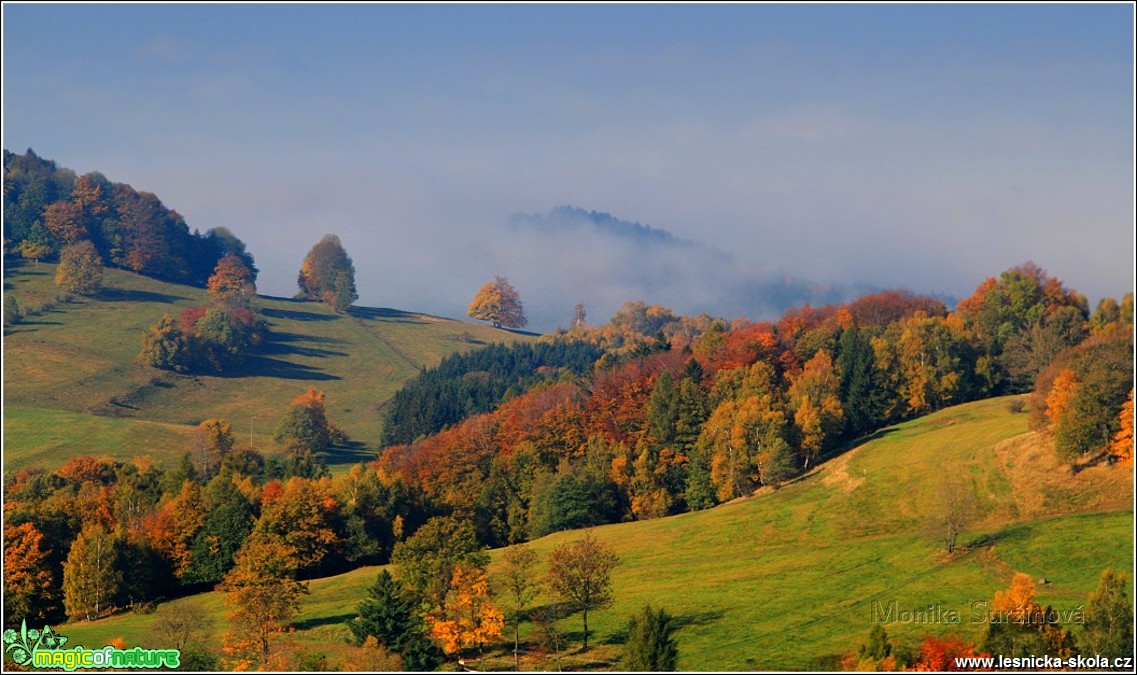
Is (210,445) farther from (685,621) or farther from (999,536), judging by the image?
(999,536)

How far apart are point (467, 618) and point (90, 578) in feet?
121

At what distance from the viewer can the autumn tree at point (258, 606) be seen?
248ft

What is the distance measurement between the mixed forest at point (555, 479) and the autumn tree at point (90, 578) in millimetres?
194

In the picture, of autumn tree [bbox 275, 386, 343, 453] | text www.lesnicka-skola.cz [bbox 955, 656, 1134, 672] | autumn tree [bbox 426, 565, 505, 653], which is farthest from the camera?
autumn tree [bbox 275, 386, 343, 453]

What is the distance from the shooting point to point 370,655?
231 ft

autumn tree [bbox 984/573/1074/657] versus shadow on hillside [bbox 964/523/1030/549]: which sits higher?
shadow on hillside [bbox 964/523/1030/549]

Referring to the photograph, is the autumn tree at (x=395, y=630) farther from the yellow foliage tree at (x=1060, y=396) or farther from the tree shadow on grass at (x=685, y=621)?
the yellow foliage tree at (x=1060, y=396)

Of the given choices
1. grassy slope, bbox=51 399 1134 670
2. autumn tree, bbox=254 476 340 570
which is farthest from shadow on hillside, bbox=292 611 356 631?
autumn tree, bbox=254 476 340 570

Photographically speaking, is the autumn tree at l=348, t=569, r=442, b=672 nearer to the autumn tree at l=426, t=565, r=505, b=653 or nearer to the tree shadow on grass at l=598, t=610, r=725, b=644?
the autumn tree at l=426, t=565, r=505, b=653

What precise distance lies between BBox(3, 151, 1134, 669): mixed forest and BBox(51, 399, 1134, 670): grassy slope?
2.60 metres

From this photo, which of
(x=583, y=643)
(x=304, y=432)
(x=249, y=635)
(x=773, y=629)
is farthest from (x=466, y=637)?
(x=304, y=432)

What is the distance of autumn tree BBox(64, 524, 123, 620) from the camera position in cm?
9825

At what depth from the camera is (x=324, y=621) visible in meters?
90.1

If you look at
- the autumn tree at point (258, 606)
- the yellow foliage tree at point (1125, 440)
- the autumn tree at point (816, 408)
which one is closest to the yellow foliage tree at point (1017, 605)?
the yellow foliage tree at point (1125, 440)
